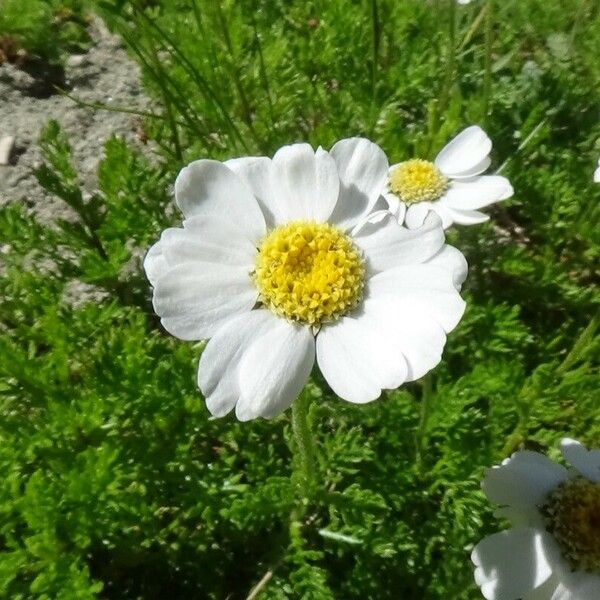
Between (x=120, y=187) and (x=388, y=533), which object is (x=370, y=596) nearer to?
(x=388, y=533)

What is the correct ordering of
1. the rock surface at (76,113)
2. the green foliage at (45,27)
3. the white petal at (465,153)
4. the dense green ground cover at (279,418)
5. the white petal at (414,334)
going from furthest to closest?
the green foliage at (45,27), the rock surface at (76,113), the white petal at (465,153), the dense green ground cover at (279,418), the white petal at (414,334)

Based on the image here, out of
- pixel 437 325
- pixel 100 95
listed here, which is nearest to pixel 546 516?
pixel 437 325

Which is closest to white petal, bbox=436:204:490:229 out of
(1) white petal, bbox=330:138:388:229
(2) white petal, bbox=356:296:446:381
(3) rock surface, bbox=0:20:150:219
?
(1) white petal, bbox=330:138:388:229

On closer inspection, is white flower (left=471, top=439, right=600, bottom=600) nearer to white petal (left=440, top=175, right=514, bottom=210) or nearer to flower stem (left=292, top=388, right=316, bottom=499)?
flower stem (left=292, top=388, right=316, bottom=499)

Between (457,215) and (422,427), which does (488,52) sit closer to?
(457,215)

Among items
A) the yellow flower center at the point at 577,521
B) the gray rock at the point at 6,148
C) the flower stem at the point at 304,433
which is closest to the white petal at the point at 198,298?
the flower stem at the point at 304,433

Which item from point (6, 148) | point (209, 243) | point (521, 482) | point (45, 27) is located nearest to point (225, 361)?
point (209, 243)

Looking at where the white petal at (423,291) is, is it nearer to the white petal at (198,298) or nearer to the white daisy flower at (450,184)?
the white petal at (198,298)
